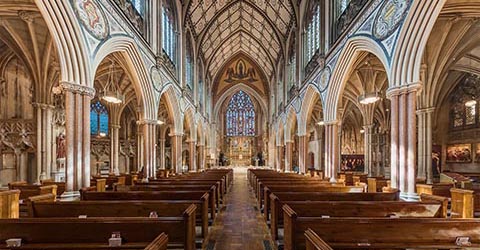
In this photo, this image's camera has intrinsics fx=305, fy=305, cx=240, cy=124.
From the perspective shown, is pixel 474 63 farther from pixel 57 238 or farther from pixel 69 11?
pixel 57 238

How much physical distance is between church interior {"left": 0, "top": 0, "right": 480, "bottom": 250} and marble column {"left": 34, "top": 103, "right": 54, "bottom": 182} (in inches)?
2.3

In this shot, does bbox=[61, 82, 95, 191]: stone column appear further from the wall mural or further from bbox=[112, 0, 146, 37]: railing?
the wall mural

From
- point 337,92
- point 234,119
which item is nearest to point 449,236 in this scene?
point 337,92

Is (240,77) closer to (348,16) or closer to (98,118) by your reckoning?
(98,118)

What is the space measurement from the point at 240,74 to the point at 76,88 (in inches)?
1237

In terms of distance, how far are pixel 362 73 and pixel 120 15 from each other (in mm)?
12205

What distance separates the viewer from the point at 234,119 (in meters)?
42.7

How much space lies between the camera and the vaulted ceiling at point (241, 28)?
893 inches

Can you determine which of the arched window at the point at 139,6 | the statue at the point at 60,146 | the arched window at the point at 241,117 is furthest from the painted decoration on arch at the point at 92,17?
the arched window at the point at 241,117

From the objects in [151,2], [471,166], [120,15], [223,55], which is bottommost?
[471,166]

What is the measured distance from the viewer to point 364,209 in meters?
4.90

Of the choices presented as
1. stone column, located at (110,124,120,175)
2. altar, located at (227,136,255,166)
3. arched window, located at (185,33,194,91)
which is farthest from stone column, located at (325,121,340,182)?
altar, located at (227,136,255,166)

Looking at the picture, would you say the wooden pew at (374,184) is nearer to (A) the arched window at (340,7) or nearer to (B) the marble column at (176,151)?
(A) the arched window at (340,7)

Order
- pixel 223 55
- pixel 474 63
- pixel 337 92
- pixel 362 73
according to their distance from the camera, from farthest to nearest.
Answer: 1. pixel 223 55
2. pixel 362 73
3. pixel 474 63
4. pixel 337 92
